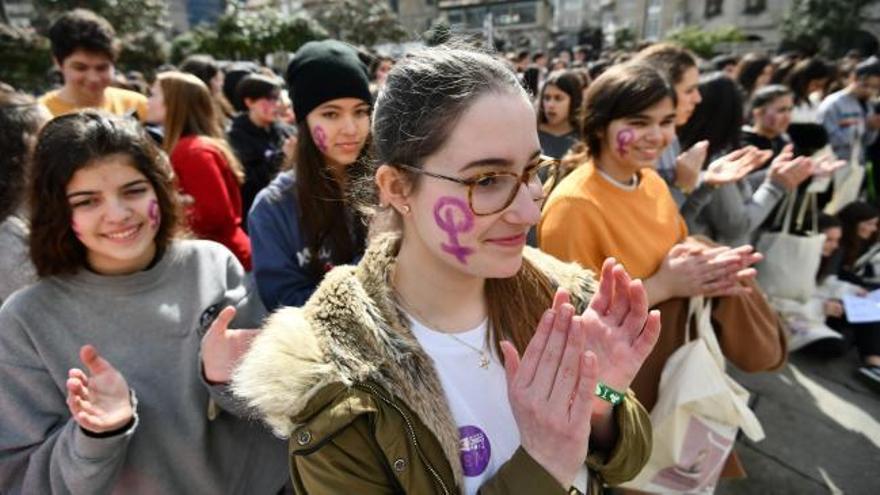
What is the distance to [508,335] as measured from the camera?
1447mm

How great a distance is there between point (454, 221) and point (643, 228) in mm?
1188

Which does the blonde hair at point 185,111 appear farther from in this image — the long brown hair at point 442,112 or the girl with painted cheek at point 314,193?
the long brown hair at point 442,112

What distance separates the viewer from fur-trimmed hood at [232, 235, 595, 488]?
115 cm

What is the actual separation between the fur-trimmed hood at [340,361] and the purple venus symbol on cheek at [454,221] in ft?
0.69

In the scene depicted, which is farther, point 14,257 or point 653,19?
point 653,19

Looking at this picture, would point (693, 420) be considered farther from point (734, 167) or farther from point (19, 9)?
point (19, 9)

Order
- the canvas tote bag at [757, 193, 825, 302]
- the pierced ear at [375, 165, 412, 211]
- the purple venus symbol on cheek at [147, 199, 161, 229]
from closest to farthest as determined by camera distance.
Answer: the pierced ear at [375, 165, 412, 211], the purple venus symbol on cheek at [147, 199, 161, 229], the canvas tote bag at [757, 193, 825, 302]

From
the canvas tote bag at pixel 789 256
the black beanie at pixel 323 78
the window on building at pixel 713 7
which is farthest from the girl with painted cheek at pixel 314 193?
the window on building at pixel 713 7

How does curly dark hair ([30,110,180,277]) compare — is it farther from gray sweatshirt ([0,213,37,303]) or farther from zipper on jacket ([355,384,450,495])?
zipper on jacket ([355,384,450,495])

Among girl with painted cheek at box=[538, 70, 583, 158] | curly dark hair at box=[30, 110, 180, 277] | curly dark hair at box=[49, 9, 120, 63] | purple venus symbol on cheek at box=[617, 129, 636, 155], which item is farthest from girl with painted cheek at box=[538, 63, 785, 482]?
curly dark hair at box=[49, 9, 120, 63]

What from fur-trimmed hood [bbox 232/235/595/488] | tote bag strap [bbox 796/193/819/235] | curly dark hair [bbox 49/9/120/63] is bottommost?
tote bag strap [bbox 796/193/819/235]

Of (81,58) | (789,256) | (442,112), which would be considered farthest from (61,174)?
(789,256)

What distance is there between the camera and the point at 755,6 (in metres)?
40.1

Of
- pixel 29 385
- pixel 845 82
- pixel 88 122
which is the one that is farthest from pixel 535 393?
pixel 845 82
